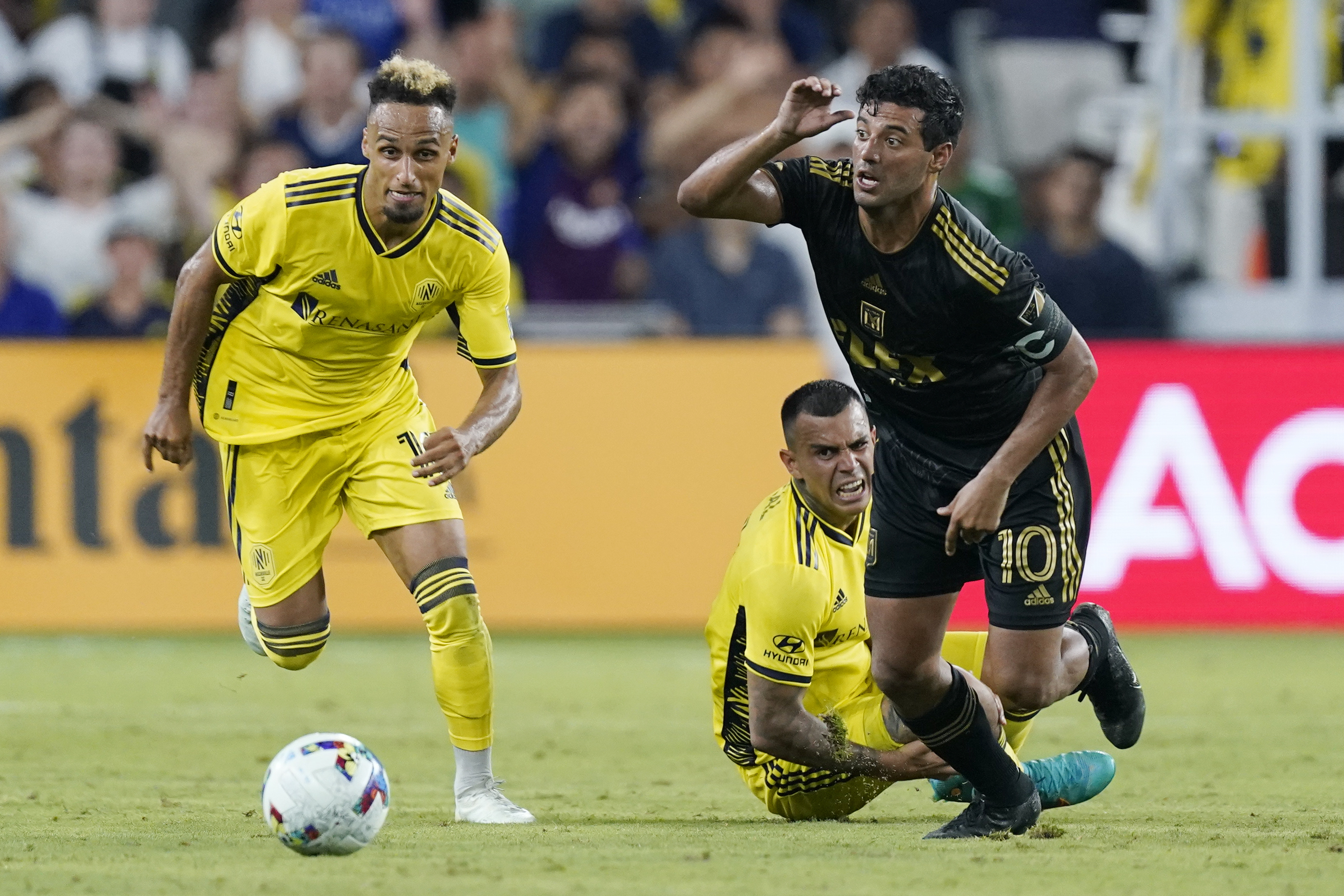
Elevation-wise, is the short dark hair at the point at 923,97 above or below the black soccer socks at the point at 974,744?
above

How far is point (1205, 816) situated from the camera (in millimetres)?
6441

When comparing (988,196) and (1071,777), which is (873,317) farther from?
(988,196)

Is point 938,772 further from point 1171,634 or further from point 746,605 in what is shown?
point 1171,634

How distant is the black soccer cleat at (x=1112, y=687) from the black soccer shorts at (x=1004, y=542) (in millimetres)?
633

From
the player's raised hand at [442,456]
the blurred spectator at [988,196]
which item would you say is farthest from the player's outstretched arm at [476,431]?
the blurred spectator at [988,196]

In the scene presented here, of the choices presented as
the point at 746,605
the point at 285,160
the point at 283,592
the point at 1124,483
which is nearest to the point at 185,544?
the point at 285,160

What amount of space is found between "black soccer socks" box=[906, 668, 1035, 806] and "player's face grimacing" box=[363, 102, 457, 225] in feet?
7.78

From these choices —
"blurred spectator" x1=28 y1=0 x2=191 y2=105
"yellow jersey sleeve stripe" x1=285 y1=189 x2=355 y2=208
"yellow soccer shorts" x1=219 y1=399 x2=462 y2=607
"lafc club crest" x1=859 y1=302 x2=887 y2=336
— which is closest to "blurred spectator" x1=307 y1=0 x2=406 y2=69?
"blurred spectator" x1=28 y1=0 x2=191 y2=105

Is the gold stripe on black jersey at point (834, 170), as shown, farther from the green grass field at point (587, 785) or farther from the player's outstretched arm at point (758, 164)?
the green grass field at point (587, 785)

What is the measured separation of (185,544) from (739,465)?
3.47 meters

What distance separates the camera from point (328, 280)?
6.86 meters

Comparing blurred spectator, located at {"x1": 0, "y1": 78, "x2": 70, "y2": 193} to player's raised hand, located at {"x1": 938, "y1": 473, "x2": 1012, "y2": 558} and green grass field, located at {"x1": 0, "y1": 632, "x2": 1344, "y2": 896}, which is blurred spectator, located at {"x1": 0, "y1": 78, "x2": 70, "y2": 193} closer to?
green grass field, located at {"x1": 0, "y1": 632, "x2": 1344, "y2": 896}

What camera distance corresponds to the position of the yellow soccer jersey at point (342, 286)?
6.79 m

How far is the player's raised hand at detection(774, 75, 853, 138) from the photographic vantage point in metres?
5.61
